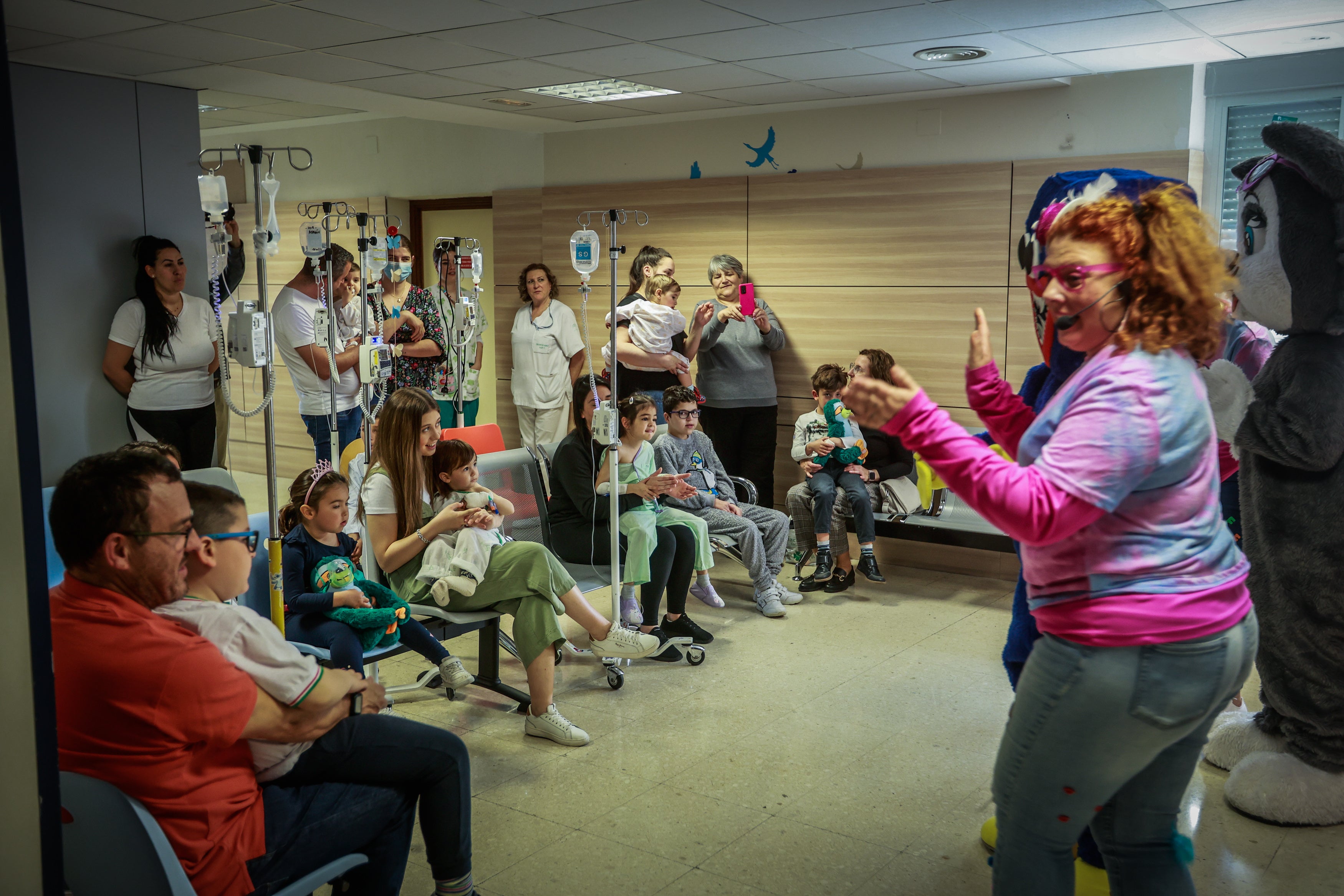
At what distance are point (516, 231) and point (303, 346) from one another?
2.51 metres

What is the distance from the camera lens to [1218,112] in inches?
190

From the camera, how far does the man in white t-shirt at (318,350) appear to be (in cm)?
478

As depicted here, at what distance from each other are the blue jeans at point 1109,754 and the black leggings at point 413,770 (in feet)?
3.33

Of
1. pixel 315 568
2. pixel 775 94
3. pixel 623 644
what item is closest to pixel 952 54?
pixel 775 94

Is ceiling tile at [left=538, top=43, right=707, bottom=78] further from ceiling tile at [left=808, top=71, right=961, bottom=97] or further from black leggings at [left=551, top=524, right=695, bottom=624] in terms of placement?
black leggings at [left=551, top=524, right=695, bottom=624]

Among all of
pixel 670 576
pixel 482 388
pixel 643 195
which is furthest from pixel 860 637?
pixel 482 388

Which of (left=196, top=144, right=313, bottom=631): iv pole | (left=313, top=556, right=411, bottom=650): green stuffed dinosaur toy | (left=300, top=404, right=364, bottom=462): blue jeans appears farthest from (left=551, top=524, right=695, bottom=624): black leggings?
(left=300, top=404, right=364, bottom=462): blue jeans

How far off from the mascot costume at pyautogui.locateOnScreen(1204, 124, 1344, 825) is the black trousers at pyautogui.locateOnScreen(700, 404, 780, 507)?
119 inches

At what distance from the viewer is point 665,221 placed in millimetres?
6312

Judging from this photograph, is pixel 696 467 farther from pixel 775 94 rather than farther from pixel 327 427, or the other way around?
pixel 775 94

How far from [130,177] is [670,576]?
316 centimetres

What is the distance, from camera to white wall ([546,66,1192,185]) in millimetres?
4863

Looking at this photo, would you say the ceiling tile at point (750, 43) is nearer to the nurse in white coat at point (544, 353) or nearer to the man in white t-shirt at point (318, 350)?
the man in white t-shirt at point (318, 350)

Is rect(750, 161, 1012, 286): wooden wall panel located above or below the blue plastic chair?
above
